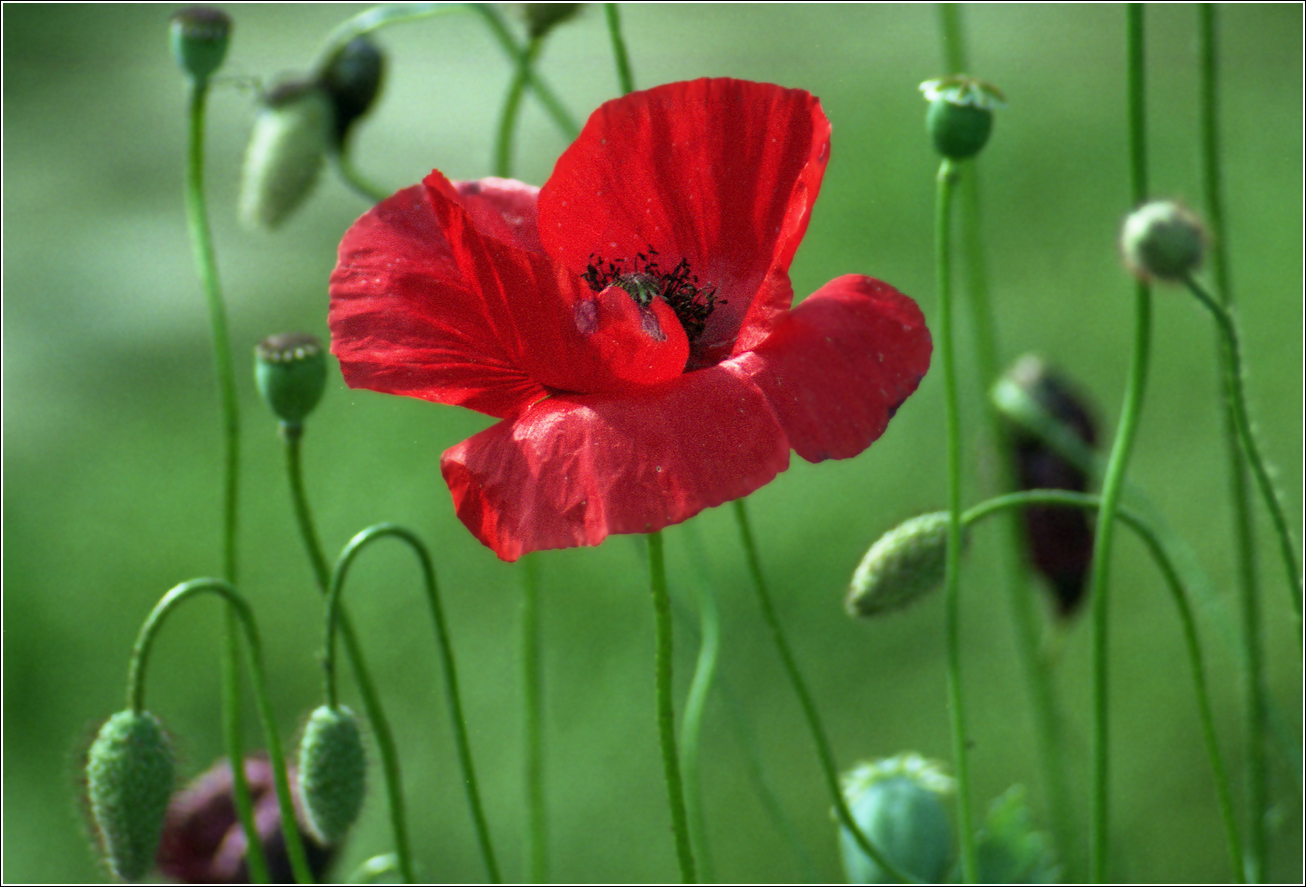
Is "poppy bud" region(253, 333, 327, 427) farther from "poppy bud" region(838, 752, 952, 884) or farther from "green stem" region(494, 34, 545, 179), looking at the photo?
"poppy bud" region(838, 752, 952, 884)

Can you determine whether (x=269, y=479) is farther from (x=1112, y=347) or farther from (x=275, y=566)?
→ (x=1112, y=347)

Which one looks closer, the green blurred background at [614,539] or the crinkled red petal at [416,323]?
the crinkled red petal at [416,323]

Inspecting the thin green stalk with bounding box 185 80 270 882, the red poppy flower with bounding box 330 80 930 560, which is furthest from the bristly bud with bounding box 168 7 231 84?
the red poppy flower with bounding box 330 80 930 560

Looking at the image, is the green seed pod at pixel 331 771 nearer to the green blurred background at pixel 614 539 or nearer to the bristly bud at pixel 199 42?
the green blurred background at pixel 614 539

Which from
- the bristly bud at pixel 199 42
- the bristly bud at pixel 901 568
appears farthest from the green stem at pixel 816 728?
the bristly bud at pixel 199 42

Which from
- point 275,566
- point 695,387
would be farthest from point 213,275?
point 275,566
